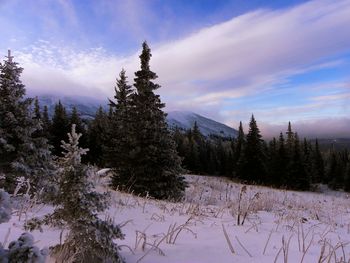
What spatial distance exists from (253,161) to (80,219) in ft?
156

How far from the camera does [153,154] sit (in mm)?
17172

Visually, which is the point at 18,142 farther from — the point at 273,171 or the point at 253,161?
the point at 273,171

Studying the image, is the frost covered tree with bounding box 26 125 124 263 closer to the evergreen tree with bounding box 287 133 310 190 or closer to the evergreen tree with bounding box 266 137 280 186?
the evergreen tree with bounding box 287 133 310 190

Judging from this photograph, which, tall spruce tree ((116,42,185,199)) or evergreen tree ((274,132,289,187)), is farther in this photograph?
evergreen tree ((274,132,289,187))

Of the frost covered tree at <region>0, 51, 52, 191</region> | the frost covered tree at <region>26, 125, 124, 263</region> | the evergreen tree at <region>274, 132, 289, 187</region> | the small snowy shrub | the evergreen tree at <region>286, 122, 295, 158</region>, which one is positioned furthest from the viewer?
the evergreen tree at <region>286, 122, 295, 158</region>

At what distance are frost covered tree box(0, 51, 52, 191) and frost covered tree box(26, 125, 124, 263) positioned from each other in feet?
21.4

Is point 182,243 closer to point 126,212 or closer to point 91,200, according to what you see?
point 91,200

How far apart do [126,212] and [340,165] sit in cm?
7520

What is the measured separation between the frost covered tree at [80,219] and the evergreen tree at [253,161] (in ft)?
153

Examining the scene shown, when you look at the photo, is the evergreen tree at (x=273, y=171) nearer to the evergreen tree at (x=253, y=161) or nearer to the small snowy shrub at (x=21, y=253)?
the evergreen tree at (x=253, y=161)

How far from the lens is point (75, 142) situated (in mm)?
2871

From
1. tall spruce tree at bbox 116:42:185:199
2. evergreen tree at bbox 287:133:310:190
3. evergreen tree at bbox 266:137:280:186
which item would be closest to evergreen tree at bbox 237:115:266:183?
evergreen tree at bbox 266:137:280:186

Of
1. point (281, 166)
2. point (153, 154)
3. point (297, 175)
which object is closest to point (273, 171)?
point (281, 166)

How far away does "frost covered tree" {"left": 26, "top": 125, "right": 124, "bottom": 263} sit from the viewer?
2764mm
